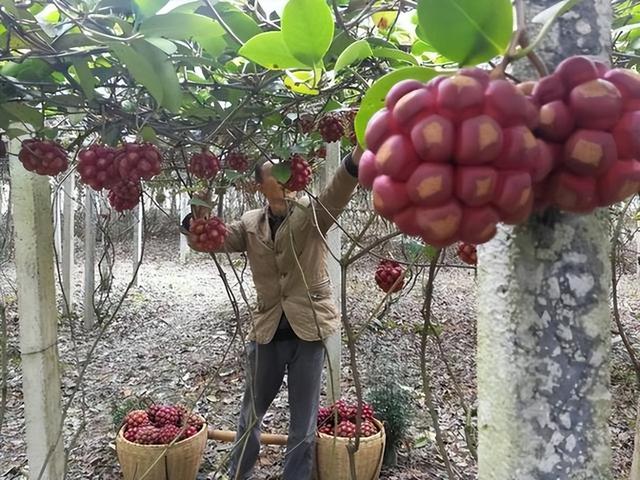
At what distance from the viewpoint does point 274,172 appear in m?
1.37

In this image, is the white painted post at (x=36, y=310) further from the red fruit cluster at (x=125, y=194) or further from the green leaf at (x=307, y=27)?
the green leaf at (x=307, y=27)

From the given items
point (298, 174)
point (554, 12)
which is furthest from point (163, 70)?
point (554, 12)

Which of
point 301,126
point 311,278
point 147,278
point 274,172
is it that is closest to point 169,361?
point 311,278

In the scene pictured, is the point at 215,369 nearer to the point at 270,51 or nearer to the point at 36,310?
the point at 36,310

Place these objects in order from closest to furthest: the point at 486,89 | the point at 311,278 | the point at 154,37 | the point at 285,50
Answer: the point at 486,89, the point at 285,50, the point at 154,37, the point at 311,278

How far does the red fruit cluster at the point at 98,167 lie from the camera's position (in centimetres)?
104

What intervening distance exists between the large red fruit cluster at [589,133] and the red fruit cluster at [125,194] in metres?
0.94

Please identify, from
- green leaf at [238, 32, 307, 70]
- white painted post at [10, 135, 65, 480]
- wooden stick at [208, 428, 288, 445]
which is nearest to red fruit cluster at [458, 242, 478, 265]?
green leaf at [238, 32, 307, 70]

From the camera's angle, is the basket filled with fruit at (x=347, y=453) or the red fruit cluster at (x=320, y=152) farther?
the red fruit cluster at (x=320, y=152)

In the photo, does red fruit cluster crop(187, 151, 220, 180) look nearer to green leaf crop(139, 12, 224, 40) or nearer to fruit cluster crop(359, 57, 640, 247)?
green leaf crop(139, 12, 224, 40)

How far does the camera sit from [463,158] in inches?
Answer: 10.3

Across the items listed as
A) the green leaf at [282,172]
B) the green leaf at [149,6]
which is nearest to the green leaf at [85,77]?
the green leaf at [149,6]

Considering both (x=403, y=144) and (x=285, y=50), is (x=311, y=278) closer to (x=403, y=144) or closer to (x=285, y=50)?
(x=285, y=50)

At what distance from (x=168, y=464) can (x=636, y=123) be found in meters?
2.06
